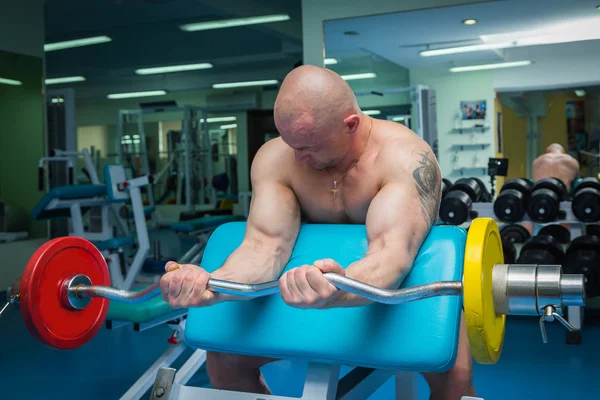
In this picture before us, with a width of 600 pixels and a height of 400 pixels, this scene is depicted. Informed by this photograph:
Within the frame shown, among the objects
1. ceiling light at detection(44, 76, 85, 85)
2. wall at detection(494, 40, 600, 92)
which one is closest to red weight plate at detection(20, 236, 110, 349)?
wall at detection(494, 40, 600, 92)

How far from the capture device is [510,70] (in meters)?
4.14

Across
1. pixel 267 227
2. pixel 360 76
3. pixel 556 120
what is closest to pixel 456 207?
pixel 556 120

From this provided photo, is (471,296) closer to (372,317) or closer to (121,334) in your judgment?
(372,317)

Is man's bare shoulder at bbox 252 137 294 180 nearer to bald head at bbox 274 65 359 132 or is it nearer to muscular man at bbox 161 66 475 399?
muscular man at bbox 161 66 475 399

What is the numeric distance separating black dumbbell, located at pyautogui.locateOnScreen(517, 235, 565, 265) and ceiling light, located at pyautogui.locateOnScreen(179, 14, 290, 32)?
465 centimetres

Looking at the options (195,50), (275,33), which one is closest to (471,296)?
(275,33)

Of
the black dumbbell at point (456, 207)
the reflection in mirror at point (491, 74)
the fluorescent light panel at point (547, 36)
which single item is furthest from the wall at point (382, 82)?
the black dumbbell at point (456, 207)

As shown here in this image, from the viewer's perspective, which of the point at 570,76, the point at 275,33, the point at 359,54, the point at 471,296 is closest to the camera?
the point at 471,296

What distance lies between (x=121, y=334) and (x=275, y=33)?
5.31 m

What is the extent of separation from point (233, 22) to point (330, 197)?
6.39 m

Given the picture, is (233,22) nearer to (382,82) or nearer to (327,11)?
(327,11)

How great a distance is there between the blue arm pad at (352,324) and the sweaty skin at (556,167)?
10.0 ft

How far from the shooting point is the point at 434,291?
101 centimetres

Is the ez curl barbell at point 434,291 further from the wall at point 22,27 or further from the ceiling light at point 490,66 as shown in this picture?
the wall at point 22,27
